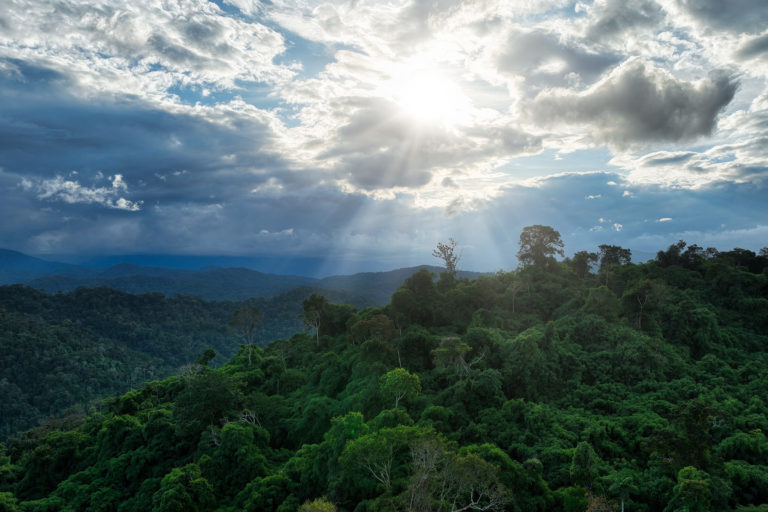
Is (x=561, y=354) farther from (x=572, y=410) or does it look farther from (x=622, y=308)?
(x=622, y=308)

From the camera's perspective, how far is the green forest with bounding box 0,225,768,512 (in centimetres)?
2227

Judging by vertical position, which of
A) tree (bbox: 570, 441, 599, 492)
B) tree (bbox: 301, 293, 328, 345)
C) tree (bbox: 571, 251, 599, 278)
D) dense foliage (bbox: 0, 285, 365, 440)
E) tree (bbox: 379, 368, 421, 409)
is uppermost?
tree (bbox: 571, 251, 599, 278)

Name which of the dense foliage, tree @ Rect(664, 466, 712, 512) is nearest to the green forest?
tree @ Rect(664, 466, 712, 512)

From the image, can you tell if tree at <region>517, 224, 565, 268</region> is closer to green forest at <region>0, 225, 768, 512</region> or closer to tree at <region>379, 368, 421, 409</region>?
green forest at <region>0, 225, 768, 512</region>

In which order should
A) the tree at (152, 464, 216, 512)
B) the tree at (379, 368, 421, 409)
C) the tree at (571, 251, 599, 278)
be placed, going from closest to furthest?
the tree at (152, 464, 216, 512) → the tree at (379, 368, 421, 409) → the tree at (571, 251, 599, 278)

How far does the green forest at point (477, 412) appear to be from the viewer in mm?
22266

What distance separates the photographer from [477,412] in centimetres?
3306

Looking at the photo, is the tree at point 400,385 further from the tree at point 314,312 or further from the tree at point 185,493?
the tree at point 314,312

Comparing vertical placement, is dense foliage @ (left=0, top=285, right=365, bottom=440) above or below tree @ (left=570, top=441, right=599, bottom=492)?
below

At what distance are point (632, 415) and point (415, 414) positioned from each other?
16.1 m

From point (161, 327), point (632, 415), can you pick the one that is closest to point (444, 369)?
point (632, 415)

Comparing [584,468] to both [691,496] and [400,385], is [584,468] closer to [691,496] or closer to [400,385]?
[691,496]

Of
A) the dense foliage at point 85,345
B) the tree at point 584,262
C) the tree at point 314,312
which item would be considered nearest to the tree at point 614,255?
the tree at point 584,262

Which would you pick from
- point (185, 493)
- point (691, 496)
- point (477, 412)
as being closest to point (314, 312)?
point (477, 412)
